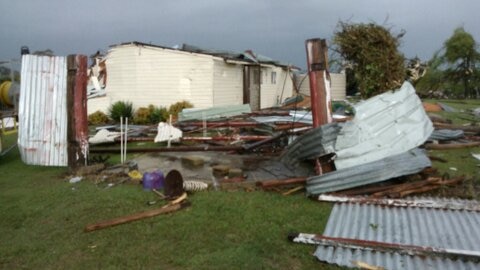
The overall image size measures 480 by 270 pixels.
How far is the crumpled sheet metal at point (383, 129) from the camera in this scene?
6.20 m

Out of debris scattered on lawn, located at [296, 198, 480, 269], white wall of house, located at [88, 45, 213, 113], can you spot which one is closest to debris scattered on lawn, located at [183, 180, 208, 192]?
debris scattered on lawn, located at [296, 198, 480, 269]

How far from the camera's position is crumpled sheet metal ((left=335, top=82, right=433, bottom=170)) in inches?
244

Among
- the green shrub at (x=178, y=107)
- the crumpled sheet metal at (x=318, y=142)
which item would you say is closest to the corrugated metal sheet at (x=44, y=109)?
the crumpled sheet metal at (x=318, y=142)

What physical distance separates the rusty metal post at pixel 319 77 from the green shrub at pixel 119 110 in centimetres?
1286

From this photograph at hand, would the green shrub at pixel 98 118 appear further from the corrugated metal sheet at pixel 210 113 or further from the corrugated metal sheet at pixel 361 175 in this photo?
the corrugated metal sheet at pixel 361 175

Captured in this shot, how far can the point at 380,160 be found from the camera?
6.11m

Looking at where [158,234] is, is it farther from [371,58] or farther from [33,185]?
[371,58]

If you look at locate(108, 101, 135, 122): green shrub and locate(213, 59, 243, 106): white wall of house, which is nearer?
locate(108, 101, 135, 122): green shrub

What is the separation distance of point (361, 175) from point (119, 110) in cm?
1406

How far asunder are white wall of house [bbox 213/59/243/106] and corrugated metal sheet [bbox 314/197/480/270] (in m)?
13.2

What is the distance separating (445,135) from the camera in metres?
10.4

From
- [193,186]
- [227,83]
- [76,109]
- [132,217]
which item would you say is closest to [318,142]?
[193,186]

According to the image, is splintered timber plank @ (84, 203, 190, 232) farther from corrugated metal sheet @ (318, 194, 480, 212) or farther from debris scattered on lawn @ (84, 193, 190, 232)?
corrugated metal sheet @ (318, 194, 480, 212)

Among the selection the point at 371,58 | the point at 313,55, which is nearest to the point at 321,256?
the point at 313,55
